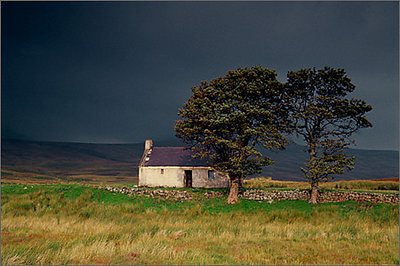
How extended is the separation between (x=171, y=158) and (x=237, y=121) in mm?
16893

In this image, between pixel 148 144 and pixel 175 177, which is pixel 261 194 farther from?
pixel 148 144

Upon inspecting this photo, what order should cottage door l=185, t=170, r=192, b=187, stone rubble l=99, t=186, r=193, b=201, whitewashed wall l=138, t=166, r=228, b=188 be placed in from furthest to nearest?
cottage door l=185, t=170, r=192, b=187 < whitewashed wall l=138, t=166, r=228, b=188 < stone rubble l=99, t=186, r=193, b=201

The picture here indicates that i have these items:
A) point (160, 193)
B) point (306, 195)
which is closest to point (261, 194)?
point (306, 195)

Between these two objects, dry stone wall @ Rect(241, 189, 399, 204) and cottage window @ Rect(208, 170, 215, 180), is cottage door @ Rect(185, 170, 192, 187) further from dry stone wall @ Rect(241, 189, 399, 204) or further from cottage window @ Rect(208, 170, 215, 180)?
dry stone wall @ Rect(241, 189, 399, 204)

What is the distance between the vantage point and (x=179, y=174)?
56.2m

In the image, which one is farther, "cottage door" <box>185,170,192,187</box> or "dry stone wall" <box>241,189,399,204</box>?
"cottage door" <box>185,170,192,187</box>

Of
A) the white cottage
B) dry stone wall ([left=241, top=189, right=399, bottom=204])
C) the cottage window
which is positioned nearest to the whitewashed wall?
the white cottage

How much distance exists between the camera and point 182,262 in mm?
15367

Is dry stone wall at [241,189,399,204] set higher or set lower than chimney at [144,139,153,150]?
lower

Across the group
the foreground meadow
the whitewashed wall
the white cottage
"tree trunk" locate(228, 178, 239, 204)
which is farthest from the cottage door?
the foreground meadow

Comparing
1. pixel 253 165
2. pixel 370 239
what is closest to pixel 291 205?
pixel 253 165

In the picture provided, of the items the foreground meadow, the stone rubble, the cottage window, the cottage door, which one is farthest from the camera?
the cottage door

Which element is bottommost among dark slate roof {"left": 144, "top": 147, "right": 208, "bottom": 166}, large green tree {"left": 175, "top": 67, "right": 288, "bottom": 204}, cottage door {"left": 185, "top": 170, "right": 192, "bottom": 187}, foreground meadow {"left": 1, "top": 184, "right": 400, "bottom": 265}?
foreground meadow {"left": 1, "top": 184, "right": 400, "bottom": 265}

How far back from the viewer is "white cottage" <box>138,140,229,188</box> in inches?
2201
